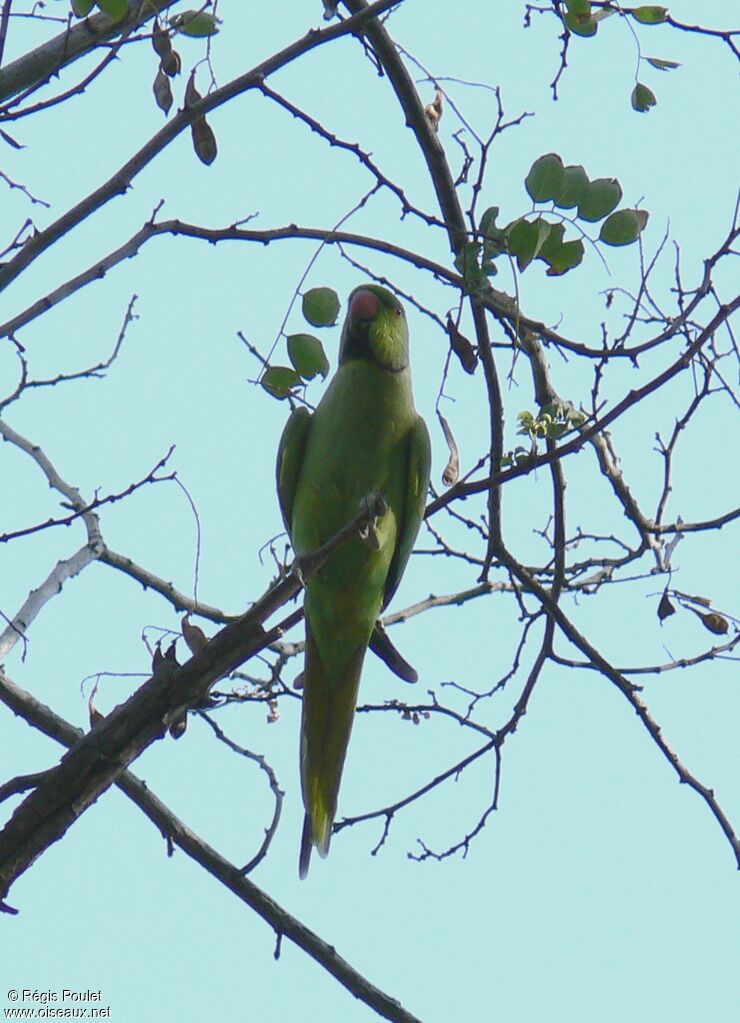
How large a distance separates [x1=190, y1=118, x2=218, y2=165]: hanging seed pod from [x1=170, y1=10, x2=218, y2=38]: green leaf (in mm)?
225

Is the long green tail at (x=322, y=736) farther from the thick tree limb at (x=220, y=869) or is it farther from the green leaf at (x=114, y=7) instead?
the green leaf at (x=114, y=7)

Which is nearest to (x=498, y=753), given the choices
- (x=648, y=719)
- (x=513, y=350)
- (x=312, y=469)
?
(x=648, y=719)

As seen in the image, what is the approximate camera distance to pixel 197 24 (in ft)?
9.63

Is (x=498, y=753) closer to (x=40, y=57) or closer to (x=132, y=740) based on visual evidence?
(x=132, y=740)

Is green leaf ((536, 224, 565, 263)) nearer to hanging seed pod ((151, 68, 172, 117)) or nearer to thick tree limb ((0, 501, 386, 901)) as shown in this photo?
hanging seed pod ((151, 68, 172, 117))

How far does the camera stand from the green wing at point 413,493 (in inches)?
161

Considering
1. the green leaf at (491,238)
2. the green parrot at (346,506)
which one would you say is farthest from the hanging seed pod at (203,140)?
the green parrot at (346,506)

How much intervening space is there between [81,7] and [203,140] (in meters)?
0.45

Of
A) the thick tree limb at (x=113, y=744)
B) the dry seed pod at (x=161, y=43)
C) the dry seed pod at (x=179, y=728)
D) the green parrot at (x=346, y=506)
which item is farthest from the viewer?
the green parrot at (x=346, y=506)

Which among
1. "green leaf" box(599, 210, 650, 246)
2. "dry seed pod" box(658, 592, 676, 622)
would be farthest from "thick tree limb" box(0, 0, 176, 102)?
"dry seed pod" box(658, 592, 676, 622)

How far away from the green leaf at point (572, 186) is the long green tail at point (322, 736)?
1.61 m

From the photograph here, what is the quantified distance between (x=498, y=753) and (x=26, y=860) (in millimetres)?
1660

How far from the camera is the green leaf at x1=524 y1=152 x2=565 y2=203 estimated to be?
2963mm

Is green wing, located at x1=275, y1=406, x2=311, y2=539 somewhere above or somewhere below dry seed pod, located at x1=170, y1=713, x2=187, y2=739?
above
